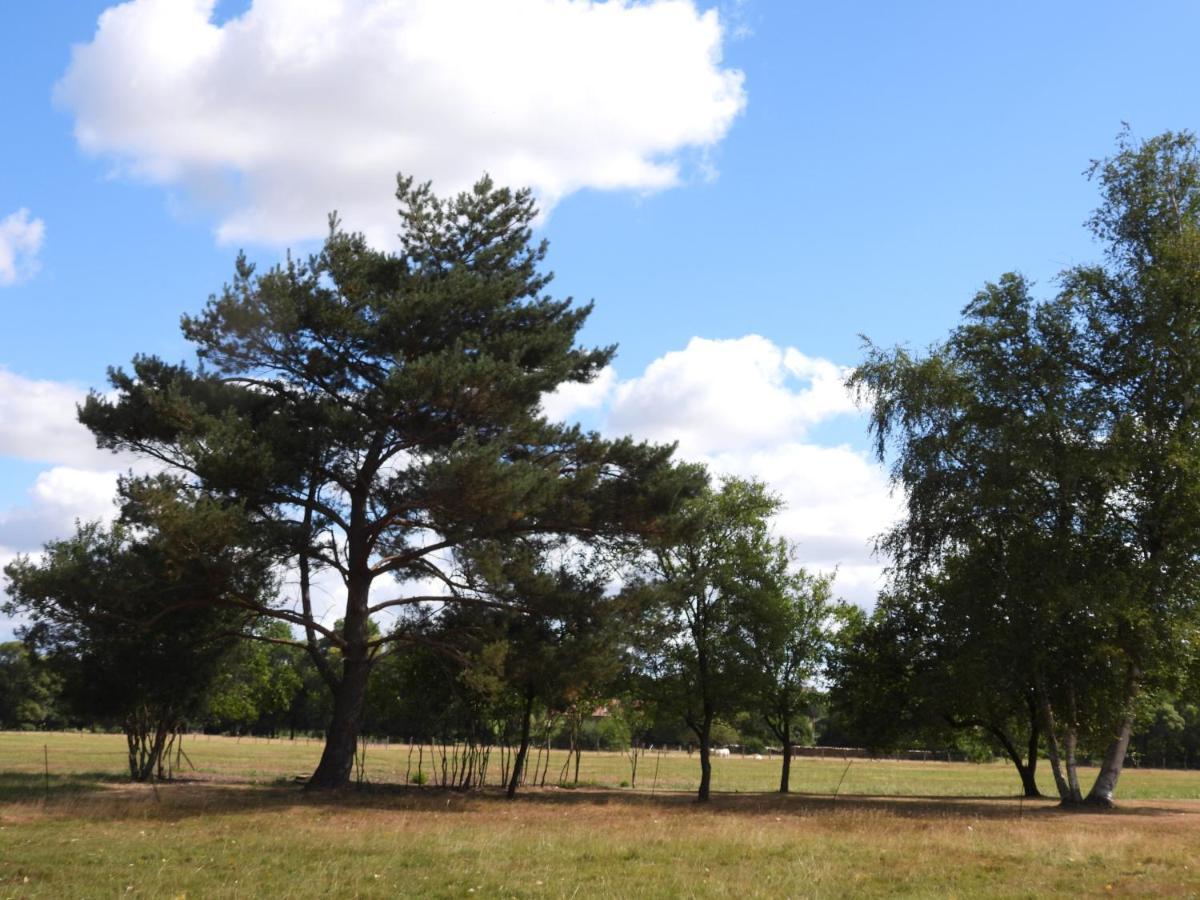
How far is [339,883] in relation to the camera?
12.5m

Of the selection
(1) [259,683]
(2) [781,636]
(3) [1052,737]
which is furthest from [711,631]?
(1) [259,683]

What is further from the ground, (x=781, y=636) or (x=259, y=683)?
(x=781, y=636)

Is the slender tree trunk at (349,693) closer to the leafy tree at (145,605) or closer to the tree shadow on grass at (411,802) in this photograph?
the tree shadow on grass at (411,802)

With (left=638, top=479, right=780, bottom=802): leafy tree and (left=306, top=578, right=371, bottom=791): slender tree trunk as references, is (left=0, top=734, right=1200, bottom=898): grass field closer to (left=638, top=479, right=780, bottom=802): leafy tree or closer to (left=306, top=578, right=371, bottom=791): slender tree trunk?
(left=306, top=578, right=371, bottom=791): slender tree trunk

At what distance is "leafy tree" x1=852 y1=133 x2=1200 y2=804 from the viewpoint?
24.9m

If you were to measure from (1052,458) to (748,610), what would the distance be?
1186 centimetres

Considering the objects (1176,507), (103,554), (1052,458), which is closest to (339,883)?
(103,554)

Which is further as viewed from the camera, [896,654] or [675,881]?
[896,654]

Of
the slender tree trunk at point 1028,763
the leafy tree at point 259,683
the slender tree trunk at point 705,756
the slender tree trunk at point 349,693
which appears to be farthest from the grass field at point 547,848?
the slender tree trunk at point 1028,763

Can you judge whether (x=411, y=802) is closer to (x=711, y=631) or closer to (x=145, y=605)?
(x=145, y=605)

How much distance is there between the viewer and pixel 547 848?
16.4 m

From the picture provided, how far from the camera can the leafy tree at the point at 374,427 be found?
23.2m

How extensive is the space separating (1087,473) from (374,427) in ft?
58.1

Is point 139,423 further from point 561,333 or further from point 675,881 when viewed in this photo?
point 675,881
